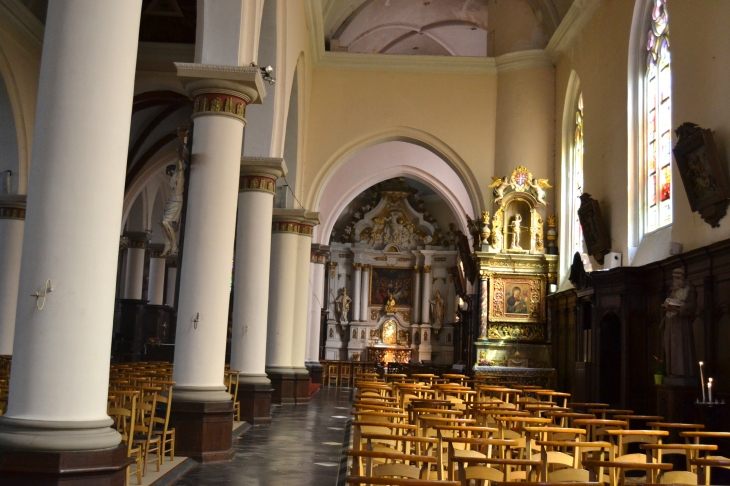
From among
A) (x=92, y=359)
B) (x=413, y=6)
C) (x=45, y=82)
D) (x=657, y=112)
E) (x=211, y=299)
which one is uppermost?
(x=413, y=6)

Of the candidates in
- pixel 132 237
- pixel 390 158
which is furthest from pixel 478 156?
pixel 132 237

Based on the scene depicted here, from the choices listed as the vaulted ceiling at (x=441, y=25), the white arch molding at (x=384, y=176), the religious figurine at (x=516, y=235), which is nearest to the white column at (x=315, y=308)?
the white arch molding at (x=384, y=176)

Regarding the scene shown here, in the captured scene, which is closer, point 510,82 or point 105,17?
point 105,17

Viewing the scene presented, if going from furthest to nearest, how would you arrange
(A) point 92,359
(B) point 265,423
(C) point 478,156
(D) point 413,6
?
(D) point 413,6 → (C) point 478,156 → (B) point 265,423 → (A) point 92,359

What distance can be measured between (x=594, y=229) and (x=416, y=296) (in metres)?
16.3

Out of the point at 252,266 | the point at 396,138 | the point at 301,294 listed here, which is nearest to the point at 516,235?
the point at 396,138

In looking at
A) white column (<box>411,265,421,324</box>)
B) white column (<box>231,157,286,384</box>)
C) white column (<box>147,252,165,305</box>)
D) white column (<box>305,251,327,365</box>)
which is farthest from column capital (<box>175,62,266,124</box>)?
white column (<box>411,265,421,324</box>)

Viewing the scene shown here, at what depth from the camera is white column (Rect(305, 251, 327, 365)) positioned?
24375mm

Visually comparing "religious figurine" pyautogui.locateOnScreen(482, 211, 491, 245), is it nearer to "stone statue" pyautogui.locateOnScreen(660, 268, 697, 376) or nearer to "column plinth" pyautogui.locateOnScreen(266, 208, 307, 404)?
"column plinth" pyautogui.locateOnScreen(266, 208, 307, 404)

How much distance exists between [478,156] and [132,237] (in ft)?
37.4

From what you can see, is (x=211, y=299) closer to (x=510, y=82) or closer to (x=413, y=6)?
(x=510, y=82)

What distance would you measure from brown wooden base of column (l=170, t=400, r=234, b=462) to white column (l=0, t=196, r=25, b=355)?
23.4ft

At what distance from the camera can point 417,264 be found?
32062 millimetres

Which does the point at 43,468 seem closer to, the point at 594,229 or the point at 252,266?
the point at 252,266
